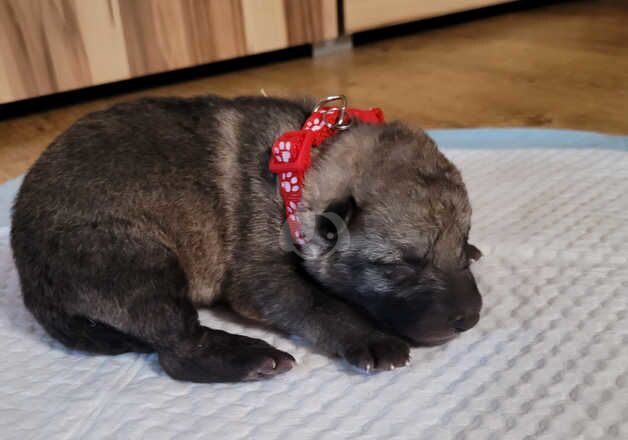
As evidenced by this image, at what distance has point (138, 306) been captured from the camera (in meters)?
1.30

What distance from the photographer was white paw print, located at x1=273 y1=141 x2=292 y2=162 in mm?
1417

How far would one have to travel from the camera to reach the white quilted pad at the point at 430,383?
3.85 ft

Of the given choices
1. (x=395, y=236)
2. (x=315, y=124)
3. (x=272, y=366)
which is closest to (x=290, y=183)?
(x=315, y=124)

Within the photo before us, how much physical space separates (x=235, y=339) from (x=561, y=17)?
4.52 metres

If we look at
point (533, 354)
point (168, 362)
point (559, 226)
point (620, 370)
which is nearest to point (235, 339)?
point (168, 362)

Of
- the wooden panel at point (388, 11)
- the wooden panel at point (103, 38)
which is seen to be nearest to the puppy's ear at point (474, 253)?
the wooden panel at point (103, 38)

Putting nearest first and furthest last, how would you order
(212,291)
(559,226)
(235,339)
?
(235,339), (212,291), (559,226)

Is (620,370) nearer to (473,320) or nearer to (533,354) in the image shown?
(533,354)

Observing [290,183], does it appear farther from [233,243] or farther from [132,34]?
[132,34]

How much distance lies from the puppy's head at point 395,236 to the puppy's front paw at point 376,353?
4cm

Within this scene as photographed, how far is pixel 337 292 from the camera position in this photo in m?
1.43

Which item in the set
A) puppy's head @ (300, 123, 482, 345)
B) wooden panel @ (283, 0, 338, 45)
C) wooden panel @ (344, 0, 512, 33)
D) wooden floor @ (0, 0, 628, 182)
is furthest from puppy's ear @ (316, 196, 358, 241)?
wooden panel @ (344, 0, 512, 33)

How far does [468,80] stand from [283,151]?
7.79 feet

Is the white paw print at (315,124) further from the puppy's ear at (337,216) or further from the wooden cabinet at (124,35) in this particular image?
the wooden cabinet at (124,35)
